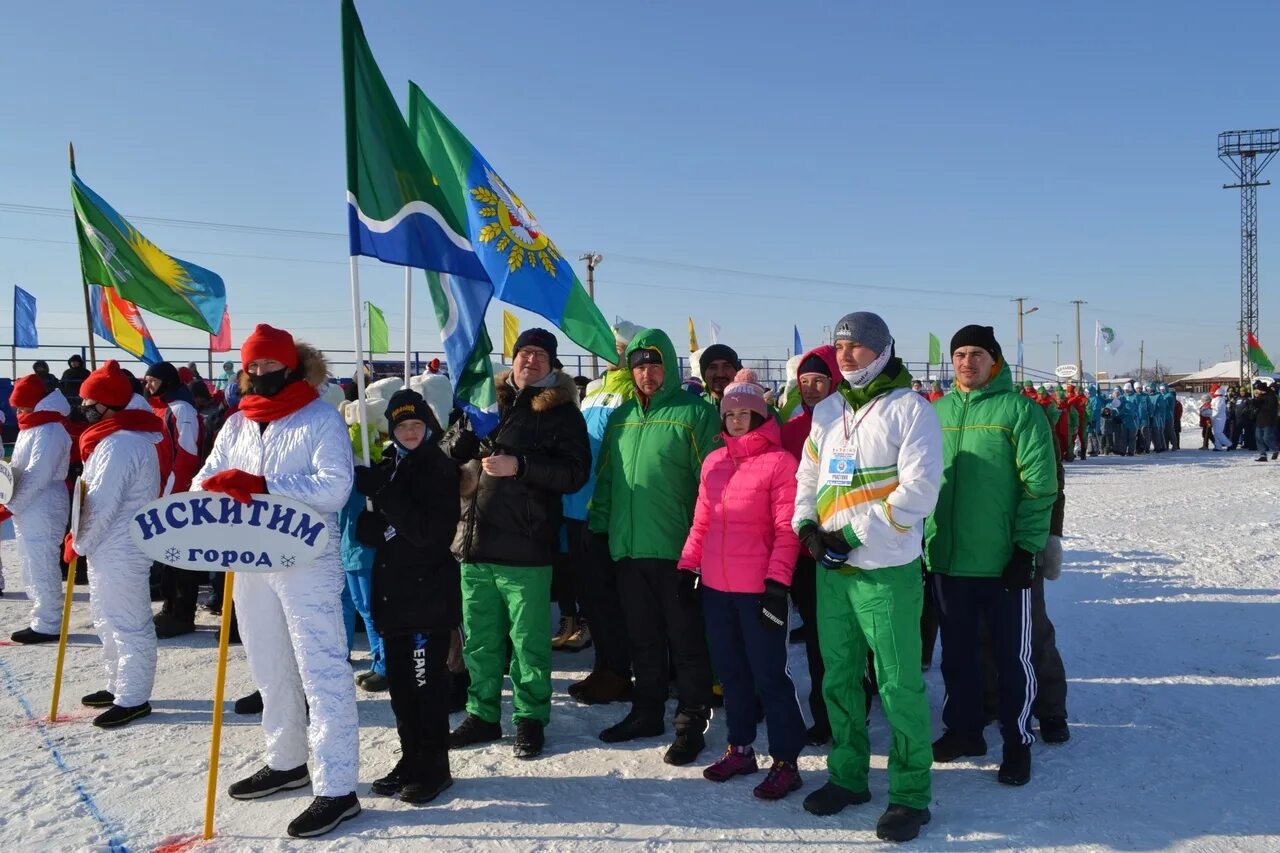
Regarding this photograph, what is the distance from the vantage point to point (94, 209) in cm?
771

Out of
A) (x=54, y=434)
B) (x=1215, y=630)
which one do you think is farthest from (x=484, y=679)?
(x=1215, y=630)

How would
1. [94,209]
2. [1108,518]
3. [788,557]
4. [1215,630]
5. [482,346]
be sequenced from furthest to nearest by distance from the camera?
[1108,518], [94,209], [1215,630], [482,346], [788,557]

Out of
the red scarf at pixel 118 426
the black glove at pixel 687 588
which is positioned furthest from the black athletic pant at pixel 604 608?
the red scarf at pixel 118 426

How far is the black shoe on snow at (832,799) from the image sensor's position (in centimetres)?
354

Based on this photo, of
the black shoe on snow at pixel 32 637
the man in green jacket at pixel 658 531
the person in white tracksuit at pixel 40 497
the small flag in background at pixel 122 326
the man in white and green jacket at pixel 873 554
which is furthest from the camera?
the small flag in background at pixel 122 326

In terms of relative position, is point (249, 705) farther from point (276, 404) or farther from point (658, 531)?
point (658, 531)

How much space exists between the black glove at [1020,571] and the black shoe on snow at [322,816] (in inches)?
122

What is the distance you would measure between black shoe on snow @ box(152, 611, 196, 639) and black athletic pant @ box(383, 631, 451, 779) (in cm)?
378

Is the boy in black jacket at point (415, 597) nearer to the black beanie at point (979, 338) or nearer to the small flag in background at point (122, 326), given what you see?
the black beanie at point (979, 338)

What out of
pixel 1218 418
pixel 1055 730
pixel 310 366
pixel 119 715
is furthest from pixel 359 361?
pixel 1218 418

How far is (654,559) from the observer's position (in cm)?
427

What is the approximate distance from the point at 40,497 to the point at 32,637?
1058mm

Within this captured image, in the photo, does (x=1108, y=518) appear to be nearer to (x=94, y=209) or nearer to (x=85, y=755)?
(x=85, y=755)

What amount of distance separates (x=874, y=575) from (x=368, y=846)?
2316mm
